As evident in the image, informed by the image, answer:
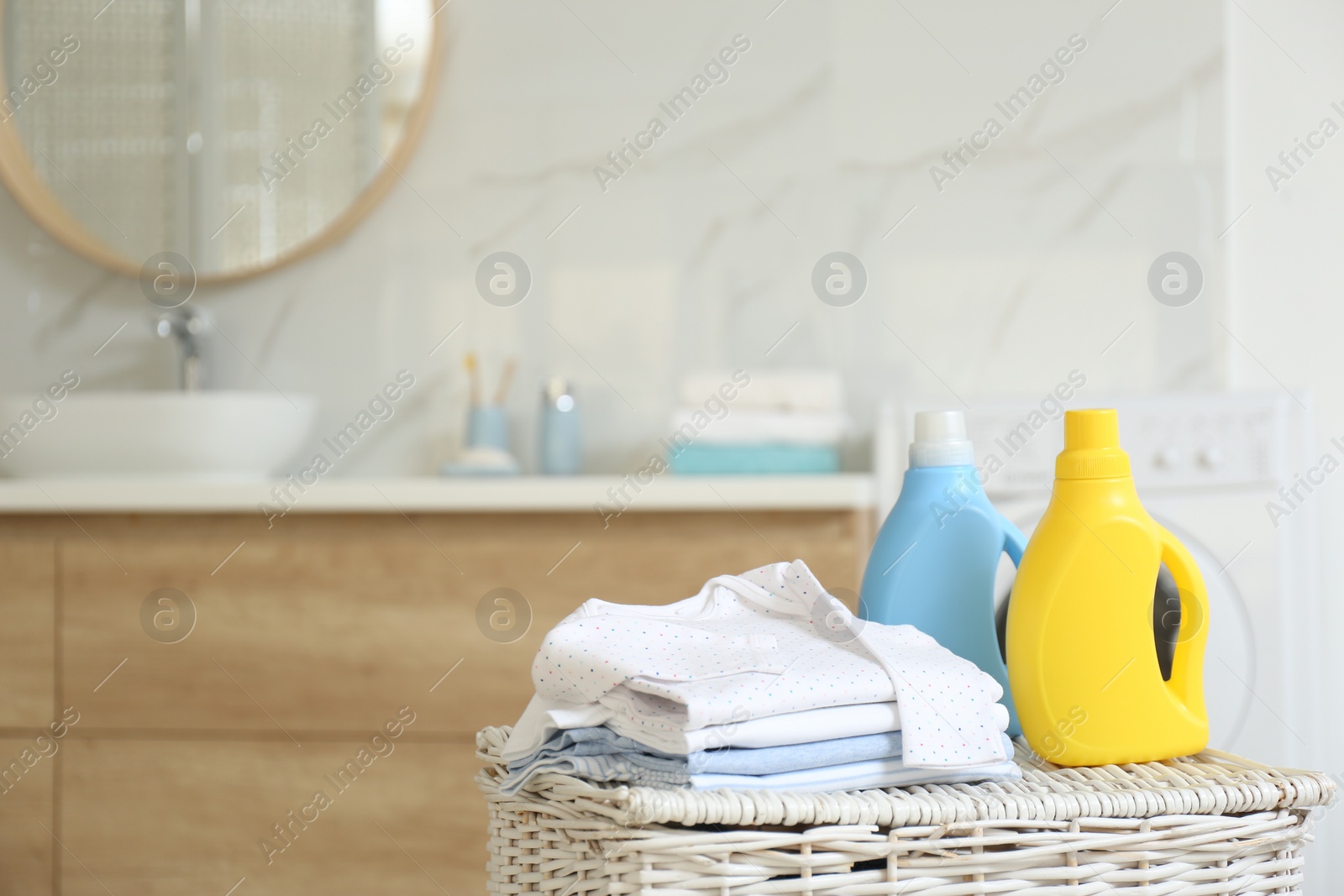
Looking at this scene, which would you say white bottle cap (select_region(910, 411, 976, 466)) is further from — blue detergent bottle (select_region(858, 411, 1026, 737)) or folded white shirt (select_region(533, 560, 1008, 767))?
folded white shirt (select_region(533, 560, 1008, 767))

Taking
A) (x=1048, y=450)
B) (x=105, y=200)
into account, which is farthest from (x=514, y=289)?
(x=1048, y=450)

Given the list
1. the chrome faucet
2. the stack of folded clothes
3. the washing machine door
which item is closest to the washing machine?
the washing machine door

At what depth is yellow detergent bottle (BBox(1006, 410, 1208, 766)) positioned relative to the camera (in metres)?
0.57

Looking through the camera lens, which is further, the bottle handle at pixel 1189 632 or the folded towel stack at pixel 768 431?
the folded towel stack at pixel 768 431

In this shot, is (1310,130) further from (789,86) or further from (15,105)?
(15,105)

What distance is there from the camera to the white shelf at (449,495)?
137 centimetres

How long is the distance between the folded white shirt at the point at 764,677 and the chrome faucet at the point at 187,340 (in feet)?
4.97

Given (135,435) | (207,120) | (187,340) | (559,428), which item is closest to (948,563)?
(559,428)

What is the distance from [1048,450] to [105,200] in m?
1.79

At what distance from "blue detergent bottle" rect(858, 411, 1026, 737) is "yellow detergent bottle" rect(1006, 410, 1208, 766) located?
0.05 m

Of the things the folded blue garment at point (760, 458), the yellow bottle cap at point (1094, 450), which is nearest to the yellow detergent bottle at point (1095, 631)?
the yellow bottle cap at point (1094, 450)

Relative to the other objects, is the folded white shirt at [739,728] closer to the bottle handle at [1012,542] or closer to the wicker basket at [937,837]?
the wicker basket at [937,837]

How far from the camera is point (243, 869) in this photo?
1413mm

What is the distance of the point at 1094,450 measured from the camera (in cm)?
60
